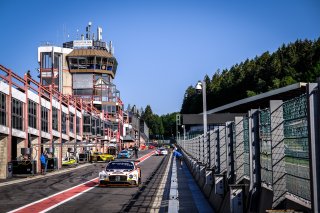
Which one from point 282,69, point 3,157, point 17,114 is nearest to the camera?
point 3,157

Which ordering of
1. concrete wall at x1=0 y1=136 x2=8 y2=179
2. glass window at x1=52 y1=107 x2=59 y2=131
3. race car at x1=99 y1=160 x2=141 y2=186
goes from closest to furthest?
race car at x1=99 y1=160 x2=141 y2=186 → concrete wall at x1=0 y1=136 x2=8 y2=179 → glass window at x1=52 y1=107 x2=59 y2=131

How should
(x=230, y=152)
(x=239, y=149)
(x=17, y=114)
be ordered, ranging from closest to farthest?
(x=239, y=149), (x=230, y=152), (x=17, y=114)

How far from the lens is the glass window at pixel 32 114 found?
4301 centimetres

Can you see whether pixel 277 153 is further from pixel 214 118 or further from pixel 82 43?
pixel 82 43

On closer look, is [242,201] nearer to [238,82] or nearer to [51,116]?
[51,116]

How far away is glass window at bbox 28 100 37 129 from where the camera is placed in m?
43.0

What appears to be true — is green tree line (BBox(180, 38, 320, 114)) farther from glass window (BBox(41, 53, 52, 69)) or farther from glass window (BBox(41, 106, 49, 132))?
glass window (BBox(41, 106, 49, 132))

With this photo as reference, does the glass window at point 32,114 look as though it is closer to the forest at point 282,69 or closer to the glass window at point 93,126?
the glass window at point 93,126

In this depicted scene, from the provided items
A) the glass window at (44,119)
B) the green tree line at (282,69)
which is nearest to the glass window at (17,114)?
the glass window at (44,119)

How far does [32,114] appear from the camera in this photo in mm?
43906

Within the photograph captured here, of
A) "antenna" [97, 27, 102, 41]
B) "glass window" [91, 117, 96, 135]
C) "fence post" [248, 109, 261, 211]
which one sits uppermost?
"antenna" [97, 27, 102, 41]

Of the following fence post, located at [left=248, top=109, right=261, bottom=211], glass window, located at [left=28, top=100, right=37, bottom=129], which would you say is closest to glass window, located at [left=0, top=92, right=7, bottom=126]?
glass window, located at [left=28, top=100, right=37, bottom=129]

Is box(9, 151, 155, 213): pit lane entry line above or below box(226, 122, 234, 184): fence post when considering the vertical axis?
below

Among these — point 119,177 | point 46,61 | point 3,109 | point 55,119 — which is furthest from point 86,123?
point 119,177
